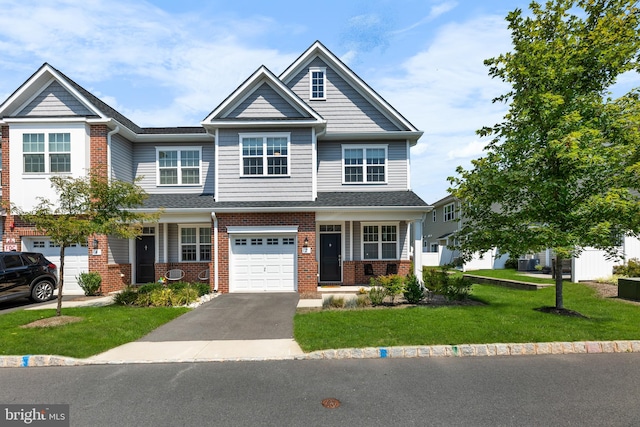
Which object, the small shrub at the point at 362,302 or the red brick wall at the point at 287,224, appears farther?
the red brick wall at the point at 287,224

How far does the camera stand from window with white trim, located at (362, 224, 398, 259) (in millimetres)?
16859

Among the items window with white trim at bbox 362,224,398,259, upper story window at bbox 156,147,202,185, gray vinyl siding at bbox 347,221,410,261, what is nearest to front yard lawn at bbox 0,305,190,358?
upper story window at bbox 156,147,202,185

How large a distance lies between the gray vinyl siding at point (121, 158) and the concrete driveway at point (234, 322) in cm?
744

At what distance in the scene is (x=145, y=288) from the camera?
12328 millimetres

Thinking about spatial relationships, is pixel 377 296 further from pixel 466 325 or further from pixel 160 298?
pixel 160 298

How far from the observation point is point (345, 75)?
1722 centimetres

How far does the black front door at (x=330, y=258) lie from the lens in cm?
1669

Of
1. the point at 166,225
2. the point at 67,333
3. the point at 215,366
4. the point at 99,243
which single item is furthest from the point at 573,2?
the point at 99,243

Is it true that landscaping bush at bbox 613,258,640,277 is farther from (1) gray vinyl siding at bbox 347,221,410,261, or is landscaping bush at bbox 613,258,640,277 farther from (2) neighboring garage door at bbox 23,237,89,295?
(2) neighboring garage door at bbox 23,237,89,295

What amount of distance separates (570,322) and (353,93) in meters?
12.6

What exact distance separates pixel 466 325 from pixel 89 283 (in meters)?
13.4

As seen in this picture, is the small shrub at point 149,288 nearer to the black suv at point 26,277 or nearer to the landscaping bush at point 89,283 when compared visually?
the landscaping bush at point 89,283

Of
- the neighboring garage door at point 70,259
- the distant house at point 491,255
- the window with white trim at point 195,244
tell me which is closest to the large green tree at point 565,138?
the distant house at point 491,255

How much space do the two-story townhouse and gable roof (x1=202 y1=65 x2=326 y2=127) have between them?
0.14 feet
